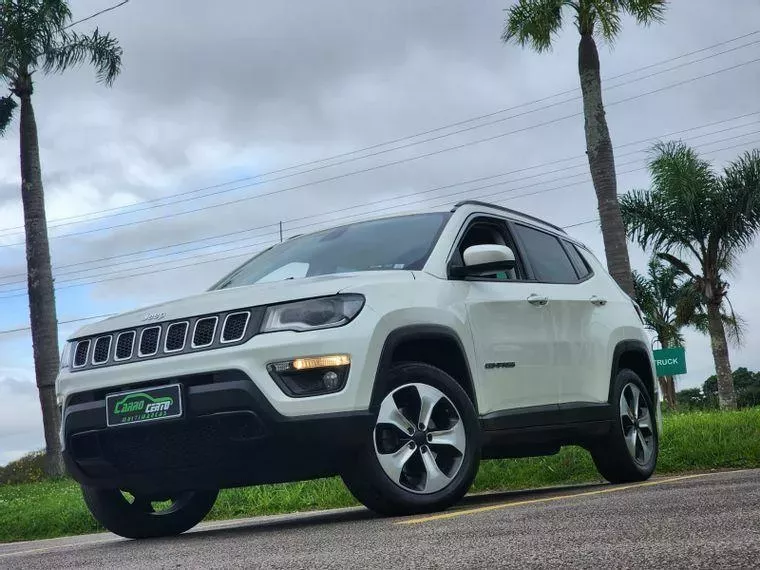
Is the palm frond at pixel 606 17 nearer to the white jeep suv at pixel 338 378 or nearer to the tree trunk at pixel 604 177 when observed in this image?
the tree trunk at pixel 604 177

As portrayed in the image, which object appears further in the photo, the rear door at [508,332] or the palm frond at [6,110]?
the palm frond at [6,110]

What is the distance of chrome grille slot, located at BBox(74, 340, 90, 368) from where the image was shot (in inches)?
264

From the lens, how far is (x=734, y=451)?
1097 centimetres

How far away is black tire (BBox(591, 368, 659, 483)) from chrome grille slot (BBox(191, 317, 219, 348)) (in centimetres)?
333

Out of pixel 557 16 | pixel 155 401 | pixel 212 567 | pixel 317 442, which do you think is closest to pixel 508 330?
pixel 317 442

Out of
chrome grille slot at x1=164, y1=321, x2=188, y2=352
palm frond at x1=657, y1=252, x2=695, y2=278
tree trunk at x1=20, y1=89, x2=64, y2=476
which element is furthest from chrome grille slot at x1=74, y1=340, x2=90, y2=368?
palm frond at x1=657, y1=252, x2=695, y2=278

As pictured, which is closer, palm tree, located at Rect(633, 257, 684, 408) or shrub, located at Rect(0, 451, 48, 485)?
shrub, located at Rect(0, 451, 48, 485)

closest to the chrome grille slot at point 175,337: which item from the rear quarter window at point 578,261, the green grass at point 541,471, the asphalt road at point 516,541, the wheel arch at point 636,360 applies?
the asphalt road at point 516,541

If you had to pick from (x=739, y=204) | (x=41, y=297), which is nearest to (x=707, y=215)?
(x=739, y=204)

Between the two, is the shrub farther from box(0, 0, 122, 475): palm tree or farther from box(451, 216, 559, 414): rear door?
box(451, 216, 559, 414): rear door

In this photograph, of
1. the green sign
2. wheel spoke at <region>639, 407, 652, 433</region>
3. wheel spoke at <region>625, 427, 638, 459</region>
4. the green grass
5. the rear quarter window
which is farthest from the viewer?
the green sign

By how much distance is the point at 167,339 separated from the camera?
6219 millimetres

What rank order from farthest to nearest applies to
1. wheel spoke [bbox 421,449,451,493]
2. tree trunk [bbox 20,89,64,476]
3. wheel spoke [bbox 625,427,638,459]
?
tree trunk [bbox 20,89,64,476], wheel spoke [bbox 625,427,638,459], wheel spoke [bbox 421,449,451,493]

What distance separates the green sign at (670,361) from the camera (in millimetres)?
25422
